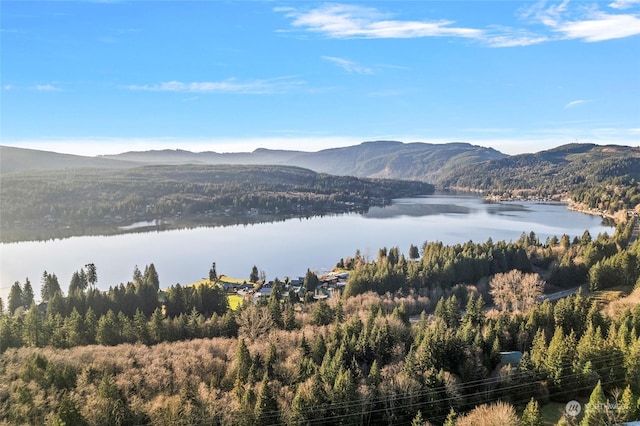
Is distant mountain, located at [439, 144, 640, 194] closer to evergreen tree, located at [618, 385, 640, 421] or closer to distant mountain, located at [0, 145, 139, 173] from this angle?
evergreen tree, located at [618, 385, 640, 421]

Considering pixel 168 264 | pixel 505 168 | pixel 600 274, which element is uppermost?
pixel 505 168

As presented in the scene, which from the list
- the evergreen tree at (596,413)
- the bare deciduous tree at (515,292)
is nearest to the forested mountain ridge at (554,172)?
the bare deciduous tree at (515,292)

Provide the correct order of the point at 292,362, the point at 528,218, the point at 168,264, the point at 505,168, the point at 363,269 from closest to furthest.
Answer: the point at 292,362, the point at 363,269, the point at 168,264, the point at 528,218, the point at 505,168

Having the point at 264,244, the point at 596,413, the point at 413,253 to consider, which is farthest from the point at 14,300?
the point at 413,253

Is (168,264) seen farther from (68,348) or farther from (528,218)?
(528,218)

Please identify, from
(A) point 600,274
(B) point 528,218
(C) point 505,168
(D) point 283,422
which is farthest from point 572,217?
(C) point 505,168

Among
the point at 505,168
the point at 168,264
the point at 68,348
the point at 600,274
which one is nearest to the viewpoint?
the point at 68,348
